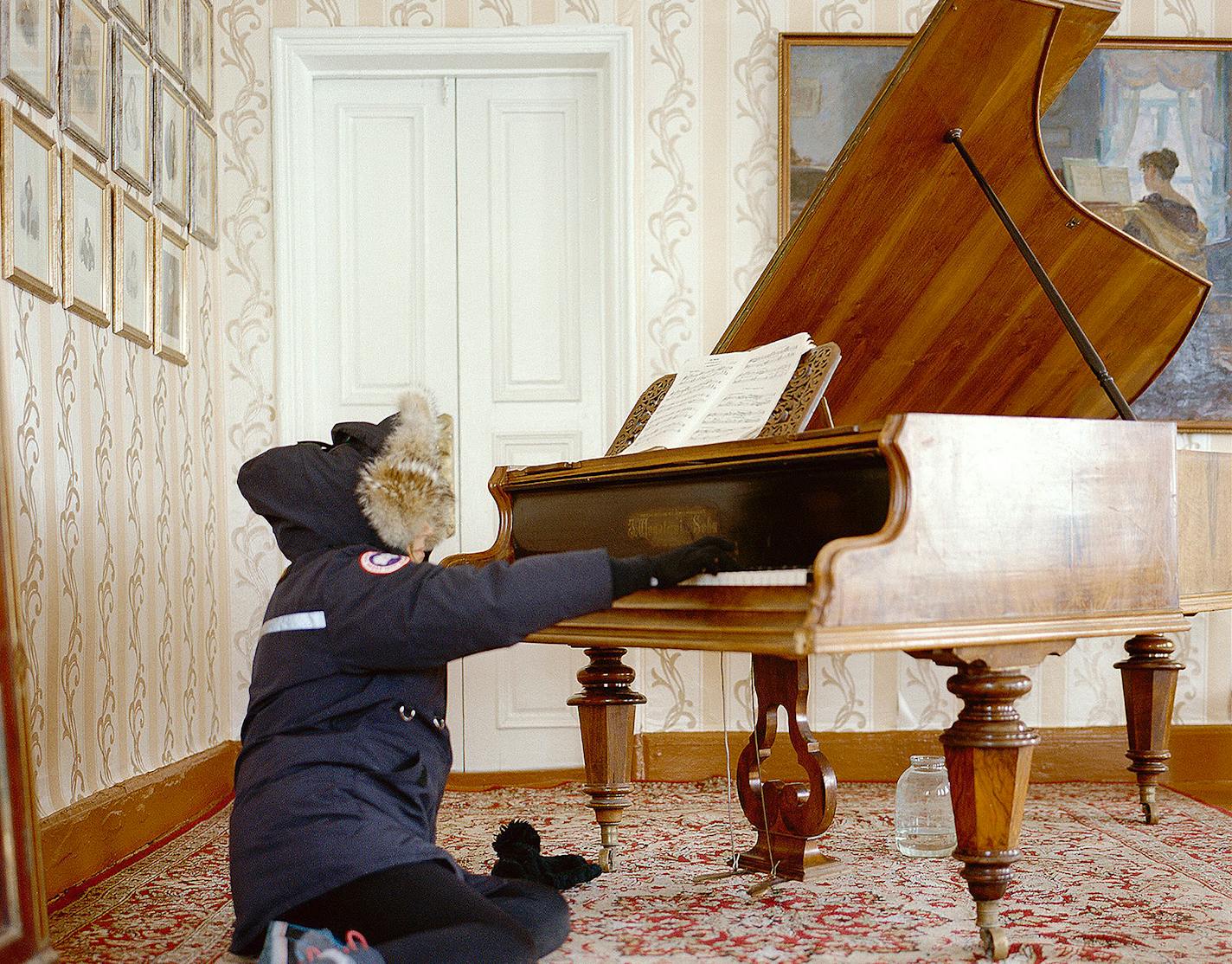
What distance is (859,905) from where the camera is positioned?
8.36 ft

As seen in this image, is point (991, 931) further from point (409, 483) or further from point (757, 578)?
point (409, 483)

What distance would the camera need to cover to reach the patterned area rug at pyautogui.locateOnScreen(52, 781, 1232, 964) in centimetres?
225

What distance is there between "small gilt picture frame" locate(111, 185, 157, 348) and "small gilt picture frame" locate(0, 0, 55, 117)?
44 cm

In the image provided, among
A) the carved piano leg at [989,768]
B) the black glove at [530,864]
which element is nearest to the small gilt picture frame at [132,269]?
the black glove at [530,864]

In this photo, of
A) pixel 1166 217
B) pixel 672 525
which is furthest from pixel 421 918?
pixel 1166 217

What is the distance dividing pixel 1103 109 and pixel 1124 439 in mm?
2439

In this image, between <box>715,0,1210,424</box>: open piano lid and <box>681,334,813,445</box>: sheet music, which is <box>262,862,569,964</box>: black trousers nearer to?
<box>681,334,813,445</box>: sheet music

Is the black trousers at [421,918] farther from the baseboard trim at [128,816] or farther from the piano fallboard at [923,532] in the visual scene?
the baseboard trim at [128,816]

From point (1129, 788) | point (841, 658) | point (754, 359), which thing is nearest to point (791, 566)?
point (754, 359)

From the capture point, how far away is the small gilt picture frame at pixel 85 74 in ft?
9.36

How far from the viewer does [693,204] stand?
4.14 metres

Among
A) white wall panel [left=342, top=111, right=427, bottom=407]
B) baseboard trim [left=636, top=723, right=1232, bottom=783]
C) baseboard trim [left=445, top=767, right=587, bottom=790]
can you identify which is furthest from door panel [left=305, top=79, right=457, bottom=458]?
baseboard trim [left=636, top=723, right=1232, bottom=783]

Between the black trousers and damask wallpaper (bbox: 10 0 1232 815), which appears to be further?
damask wallpaper (bbox: 10 0 1232 815)

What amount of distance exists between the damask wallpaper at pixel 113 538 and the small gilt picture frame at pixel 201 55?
502 mm
